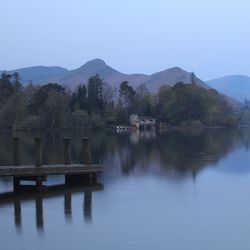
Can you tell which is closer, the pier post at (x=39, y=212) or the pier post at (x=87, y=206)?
the pier post at (x=39, y=212)

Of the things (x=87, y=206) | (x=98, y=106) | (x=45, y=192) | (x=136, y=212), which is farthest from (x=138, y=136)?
(x=136, y=212)

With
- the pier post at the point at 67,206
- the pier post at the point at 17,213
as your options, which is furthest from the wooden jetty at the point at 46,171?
the pier post at the point at 17,213

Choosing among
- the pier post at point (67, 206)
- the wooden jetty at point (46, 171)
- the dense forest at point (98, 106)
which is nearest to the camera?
the pier post at point (67, 206)

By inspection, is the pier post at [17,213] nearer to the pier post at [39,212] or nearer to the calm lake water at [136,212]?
the calm lake water at [136,212]

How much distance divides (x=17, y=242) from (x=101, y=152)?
35.6m

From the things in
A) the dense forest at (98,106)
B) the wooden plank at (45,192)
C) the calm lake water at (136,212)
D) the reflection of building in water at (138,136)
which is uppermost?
the dense forest at (98,106)

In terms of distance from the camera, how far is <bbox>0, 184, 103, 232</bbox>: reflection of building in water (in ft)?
77.3

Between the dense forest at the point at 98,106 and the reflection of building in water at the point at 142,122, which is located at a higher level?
the dense forest at the point at 98,106

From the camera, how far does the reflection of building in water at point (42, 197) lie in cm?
2356

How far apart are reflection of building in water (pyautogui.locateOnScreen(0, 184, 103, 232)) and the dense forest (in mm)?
82469

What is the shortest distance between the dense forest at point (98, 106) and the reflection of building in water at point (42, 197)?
82.5m

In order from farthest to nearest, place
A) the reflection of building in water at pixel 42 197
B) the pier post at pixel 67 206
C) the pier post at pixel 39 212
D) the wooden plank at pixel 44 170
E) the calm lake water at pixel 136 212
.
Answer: the wooden plank at pixel 44 170
the pier post at pixel 67 206
the reflection of building in water at pixel 42 197
the pier post at pixel 39 212
the calm lake water at pixel 136 212

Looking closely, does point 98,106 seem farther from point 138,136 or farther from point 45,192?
point 45,192

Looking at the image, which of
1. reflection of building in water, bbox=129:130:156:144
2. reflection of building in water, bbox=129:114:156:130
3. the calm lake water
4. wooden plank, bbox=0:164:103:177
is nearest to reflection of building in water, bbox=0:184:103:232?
the calm lake water
